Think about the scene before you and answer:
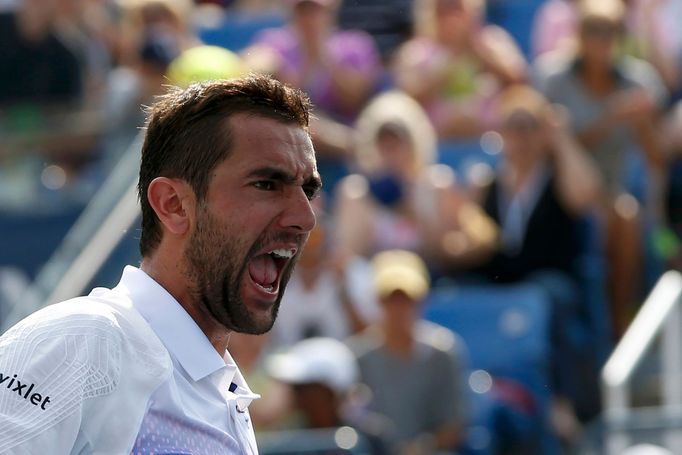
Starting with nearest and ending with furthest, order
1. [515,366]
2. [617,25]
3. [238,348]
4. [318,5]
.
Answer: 1. [238,348]
2. [515,366]
3. [617,25]
4. [318,5]

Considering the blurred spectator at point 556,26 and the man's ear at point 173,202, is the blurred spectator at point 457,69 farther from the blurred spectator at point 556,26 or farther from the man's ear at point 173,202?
the man's ear at point 173,202

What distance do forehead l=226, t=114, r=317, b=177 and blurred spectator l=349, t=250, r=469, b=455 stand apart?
14.0 ft

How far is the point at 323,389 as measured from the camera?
6.64 meters

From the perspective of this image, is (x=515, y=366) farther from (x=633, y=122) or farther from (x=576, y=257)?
(x=633, y=122)

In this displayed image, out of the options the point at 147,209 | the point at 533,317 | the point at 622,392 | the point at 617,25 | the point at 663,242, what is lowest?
the point at 147,209

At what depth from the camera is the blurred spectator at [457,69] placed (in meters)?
8.66

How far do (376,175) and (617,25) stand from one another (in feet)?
5.67

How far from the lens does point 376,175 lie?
7.79 metres

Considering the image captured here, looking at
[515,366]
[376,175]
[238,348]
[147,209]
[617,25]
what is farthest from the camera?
[617,25]

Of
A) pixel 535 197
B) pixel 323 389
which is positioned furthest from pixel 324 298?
pixel 535 197

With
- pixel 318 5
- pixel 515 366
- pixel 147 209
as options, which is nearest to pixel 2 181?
pixel 318 5

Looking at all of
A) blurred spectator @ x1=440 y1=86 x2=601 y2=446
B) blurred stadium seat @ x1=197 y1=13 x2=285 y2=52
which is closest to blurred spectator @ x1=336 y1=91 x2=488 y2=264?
blurred spectator @ x1=440 y1=86 x2=601 y2=446

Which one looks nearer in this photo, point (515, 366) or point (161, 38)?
point (515, 366)

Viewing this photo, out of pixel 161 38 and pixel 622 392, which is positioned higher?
pixel 161 38
